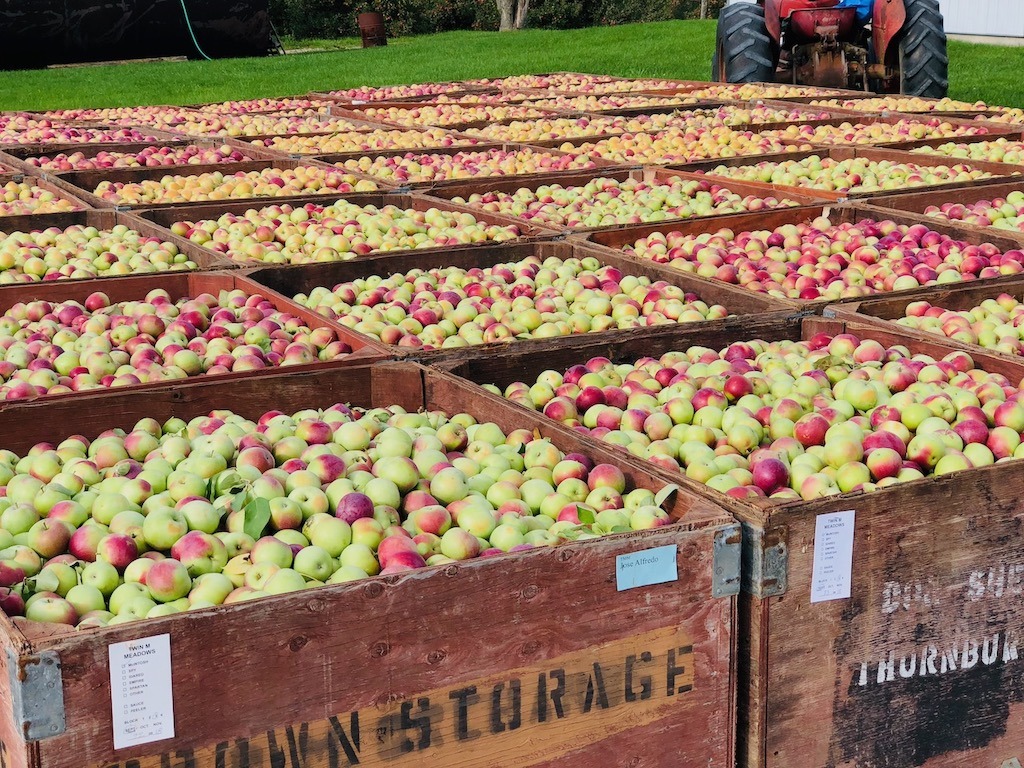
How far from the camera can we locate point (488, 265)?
4902 millimetres

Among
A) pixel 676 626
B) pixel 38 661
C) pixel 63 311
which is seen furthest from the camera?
pixel 63 311

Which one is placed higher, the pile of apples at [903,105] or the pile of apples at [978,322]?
the pile of apples at [903,105]

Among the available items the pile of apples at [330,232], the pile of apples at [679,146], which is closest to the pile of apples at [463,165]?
the pile of apples at [679,146]

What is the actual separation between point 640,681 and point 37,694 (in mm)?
1010

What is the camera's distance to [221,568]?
7.27 ft

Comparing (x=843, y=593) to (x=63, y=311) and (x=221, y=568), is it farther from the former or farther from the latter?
(x=63, y=311)

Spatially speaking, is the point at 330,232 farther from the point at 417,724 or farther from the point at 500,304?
the point at 417,724

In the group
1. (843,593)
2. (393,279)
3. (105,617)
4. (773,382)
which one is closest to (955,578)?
(843,593)

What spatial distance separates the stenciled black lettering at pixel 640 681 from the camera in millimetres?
2193

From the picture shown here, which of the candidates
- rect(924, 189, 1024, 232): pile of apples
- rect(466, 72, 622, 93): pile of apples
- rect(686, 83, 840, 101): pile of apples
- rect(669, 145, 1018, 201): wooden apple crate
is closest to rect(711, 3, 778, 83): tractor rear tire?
rect(686, 83, 840, 101): pile of apples

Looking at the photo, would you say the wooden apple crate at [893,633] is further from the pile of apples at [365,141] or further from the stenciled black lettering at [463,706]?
the pile of apples at [365,141]

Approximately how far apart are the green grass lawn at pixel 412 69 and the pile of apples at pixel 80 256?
11.3 meters

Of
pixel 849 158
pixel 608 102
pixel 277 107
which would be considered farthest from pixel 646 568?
pixel 277 107

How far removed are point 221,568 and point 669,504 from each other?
846 mm
